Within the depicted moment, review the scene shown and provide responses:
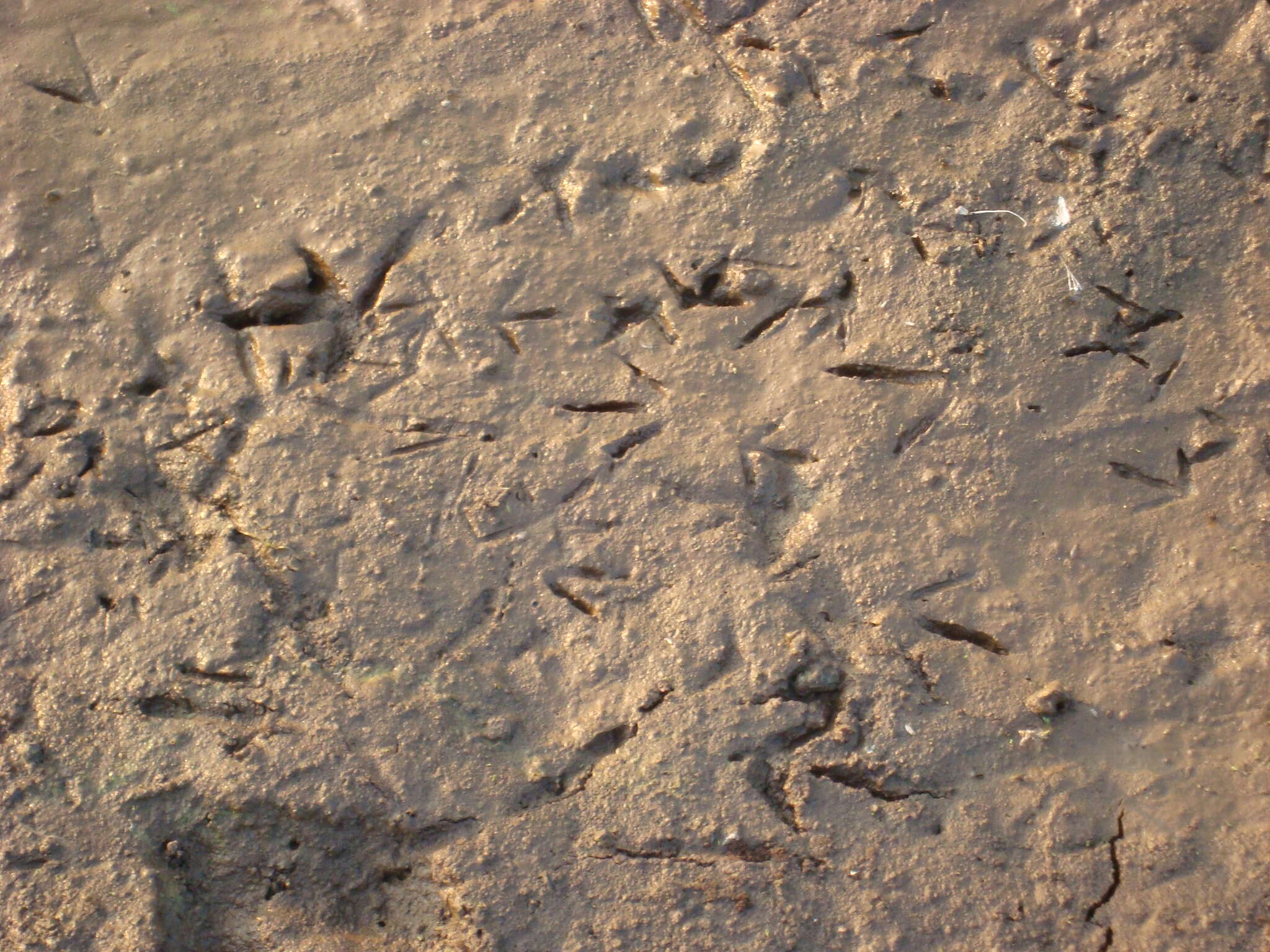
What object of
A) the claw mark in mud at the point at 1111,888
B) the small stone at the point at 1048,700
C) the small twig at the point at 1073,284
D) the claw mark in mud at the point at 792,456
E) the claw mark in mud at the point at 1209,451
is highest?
the small twig at the point at 1073,284

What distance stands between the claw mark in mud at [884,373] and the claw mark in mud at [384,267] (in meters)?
1.11

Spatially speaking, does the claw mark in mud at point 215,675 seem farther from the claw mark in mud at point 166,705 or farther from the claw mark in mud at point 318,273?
the claw mark in mud at point 318,273

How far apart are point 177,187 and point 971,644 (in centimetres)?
230

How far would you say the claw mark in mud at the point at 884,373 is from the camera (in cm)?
248

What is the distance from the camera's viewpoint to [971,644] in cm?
232

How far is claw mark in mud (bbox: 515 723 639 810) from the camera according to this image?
2.27m

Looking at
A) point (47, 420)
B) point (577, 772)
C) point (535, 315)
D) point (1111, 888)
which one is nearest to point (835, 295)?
point (535, 315)

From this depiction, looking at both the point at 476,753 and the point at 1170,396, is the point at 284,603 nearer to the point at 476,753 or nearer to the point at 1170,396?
the point at 476,753

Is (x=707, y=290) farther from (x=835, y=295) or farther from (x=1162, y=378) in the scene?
(x=1162, y=378)

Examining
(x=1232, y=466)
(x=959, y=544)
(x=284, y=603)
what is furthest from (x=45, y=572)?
(x=1232, y=466)

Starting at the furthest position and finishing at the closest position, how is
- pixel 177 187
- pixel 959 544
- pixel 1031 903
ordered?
pixel 177 187, pixel 959 544, pixel 1031 903

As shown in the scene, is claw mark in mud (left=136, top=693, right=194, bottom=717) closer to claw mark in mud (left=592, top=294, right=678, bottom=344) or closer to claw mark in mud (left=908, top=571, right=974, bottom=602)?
claw mark in mud (left=592, top=294, right=678, bottom=344)

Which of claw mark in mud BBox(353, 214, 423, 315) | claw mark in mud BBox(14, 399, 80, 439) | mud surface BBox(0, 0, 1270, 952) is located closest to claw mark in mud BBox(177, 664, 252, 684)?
mud surface BBox(0, 0, 1270, 952)

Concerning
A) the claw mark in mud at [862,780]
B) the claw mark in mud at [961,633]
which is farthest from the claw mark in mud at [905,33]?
the claw mark in mud at [862,780]
